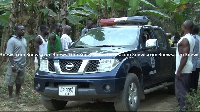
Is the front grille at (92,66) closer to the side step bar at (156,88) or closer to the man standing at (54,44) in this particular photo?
the side step bar at (156,88)

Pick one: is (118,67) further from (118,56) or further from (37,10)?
(37,10)

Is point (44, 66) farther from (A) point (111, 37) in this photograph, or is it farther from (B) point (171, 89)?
(B) point (171, 89)

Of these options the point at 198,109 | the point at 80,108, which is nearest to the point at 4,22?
the point at 80,108

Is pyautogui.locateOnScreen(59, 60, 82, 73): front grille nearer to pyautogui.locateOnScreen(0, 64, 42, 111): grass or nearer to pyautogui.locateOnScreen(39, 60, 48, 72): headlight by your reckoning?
pyautogui.locateOnScreen(39, 60, 48, 72): headlight

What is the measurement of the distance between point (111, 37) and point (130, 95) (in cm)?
150

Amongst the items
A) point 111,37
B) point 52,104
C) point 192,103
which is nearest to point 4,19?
point 111,37

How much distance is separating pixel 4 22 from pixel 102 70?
6677 mm

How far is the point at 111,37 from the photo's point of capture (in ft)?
21.3

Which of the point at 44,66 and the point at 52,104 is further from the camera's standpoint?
the point at 52,104

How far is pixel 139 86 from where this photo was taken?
5.80 meters

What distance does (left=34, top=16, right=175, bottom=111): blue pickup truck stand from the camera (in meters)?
5.14

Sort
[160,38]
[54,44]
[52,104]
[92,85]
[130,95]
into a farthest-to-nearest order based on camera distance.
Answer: [54,44]
[160,38]
[52,104]
[130,95]
[92,85]

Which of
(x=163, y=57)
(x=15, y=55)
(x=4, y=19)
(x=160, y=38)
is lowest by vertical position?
(x=163, y=57)

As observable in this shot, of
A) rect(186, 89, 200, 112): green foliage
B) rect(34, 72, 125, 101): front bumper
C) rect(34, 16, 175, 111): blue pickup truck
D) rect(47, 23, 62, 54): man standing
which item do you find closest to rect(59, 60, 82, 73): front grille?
rect(34, 16, 175, 111): blue pickup truck
